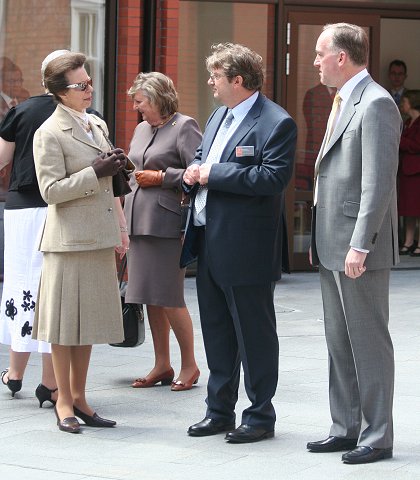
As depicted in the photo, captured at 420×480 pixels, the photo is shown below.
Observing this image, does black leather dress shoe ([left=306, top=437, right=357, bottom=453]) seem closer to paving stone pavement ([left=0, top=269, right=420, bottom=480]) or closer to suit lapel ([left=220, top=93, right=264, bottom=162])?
paving stone pavement ([left=0, top=269, right=420, bottom=480])

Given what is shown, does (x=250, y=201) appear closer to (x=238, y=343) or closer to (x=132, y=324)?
(x=238, y=343)

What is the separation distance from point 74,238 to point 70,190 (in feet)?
0.84

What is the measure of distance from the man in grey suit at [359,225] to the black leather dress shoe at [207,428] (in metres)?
0.80

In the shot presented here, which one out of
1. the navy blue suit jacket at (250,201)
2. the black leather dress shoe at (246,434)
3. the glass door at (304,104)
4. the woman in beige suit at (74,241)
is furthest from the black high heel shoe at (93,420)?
the glass door at (304,104)

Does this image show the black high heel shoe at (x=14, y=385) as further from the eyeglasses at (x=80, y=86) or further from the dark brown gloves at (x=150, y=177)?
the eyeglasses at (x=80, y=86)

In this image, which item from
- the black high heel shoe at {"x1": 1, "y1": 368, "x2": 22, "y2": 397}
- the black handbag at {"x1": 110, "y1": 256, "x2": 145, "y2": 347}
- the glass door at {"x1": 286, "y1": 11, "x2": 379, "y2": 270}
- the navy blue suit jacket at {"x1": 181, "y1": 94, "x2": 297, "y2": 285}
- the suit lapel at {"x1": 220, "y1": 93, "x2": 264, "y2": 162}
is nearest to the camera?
the navy blue suit jacket at {"x1": 181, "y1": 94, "x2": 297, "y2": 285}

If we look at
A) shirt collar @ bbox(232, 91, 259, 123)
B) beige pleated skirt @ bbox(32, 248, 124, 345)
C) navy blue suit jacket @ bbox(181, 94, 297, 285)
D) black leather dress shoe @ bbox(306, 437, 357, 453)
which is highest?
shirt collar @ bbox(232, 91, 259, 123)

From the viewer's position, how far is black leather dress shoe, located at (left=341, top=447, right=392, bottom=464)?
5.95 meters

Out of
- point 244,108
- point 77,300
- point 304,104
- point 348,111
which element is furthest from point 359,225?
point 304,104

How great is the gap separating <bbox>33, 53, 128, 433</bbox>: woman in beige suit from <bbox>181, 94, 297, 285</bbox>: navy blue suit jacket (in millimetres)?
654

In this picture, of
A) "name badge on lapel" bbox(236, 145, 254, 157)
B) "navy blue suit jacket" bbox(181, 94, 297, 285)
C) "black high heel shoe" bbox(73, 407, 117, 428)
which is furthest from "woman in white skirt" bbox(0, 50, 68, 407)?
"name badge on lapel" bbox(236, 145, 254, 157)

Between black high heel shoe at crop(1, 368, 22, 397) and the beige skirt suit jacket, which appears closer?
the beige skirt suit jacket

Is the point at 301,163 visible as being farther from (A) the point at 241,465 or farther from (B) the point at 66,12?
(A) the point at 241,465

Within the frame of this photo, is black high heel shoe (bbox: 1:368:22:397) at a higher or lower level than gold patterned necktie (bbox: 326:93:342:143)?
lower
